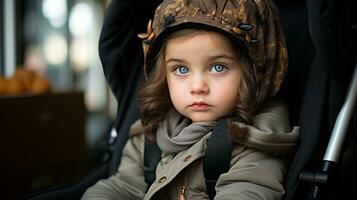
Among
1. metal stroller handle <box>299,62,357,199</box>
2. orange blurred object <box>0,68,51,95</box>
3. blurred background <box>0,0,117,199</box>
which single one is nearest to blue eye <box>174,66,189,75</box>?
metal stroller handle <box>299,62,357,199</box>

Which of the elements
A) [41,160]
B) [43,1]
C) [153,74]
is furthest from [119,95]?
[43,1]

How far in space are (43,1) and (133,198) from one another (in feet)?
11.9

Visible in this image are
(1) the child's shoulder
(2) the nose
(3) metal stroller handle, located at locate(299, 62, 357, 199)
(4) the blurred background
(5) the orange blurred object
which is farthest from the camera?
(5) the orange blurred object

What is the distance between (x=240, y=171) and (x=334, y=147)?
0.21 meters

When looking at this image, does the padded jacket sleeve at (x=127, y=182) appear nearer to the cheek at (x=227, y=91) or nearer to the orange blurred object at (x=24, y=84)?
the cheek at (x=227, y=91)

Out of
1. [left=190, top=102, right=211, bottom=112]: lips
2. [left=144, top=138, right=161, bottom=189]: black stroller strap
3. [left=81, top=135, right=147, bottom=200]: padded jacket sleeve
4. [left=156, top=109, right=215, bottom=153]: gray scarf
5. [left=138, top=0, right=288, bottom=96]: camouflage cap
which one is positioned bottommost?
[left=81, top=135, right=147, bottom=200]: padded jacket sleeve

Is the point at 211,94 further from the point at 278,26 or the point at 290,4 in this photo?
the point at 290,4

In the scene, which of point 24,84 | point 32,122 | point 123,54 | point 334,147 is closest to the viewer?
point 334,147

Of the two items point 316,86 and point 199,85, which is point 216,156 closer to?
point 199,85

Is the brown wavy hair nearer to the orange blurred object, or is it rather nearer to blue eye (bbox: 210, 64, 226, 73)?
blue eye (bbox: 210, 64, 226, 73)

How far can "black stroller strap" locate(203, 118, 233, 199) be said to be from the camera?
4.00 ft

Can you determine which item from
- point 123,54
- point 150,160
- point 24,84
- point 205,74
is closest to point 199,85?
point 205,74

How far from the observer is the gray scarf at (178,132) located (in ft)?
4.19

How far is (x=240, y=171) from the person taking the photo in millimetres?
1187
